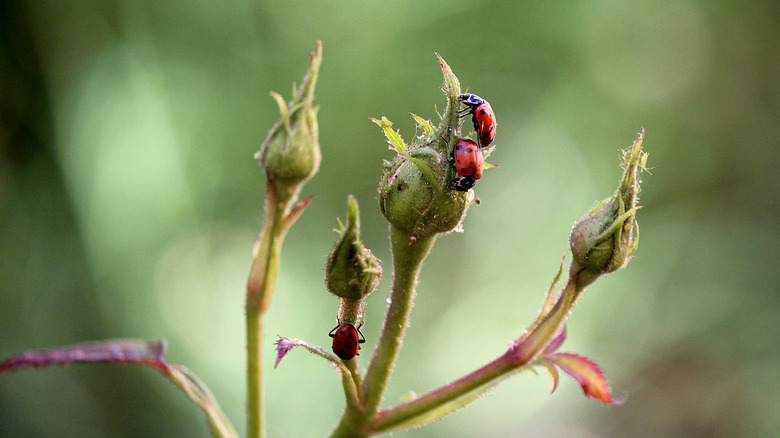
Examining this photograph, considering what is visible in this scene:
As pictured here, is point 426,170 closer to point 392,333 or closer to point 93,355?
point 392,333

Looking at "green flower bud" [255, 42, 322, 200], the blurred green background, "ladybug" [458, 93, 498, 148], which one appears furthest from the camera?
the blurred green background

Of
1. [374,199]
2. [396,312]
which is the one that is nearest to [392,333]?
[396,312]

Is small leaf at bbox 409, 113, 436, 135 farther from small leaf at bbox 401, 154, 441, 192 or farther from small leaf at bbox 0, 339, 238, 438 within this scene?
small leaf at bbox 0, 339, 238, 438

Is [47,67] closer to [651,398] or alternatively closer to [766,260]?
[651,398]

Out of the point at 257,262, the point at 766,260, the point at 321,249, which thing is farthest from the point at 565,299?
the point at 766,260

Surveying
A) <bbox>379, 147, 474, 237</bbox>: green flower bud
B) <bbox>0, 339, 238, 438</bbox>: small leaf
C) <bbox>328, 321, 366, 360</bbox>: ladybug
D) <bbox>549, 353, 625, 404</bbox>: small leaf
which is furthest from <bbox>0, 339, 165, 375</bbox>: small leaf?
<bbox>549, 353, 625, 404</bbox>: small leaf
